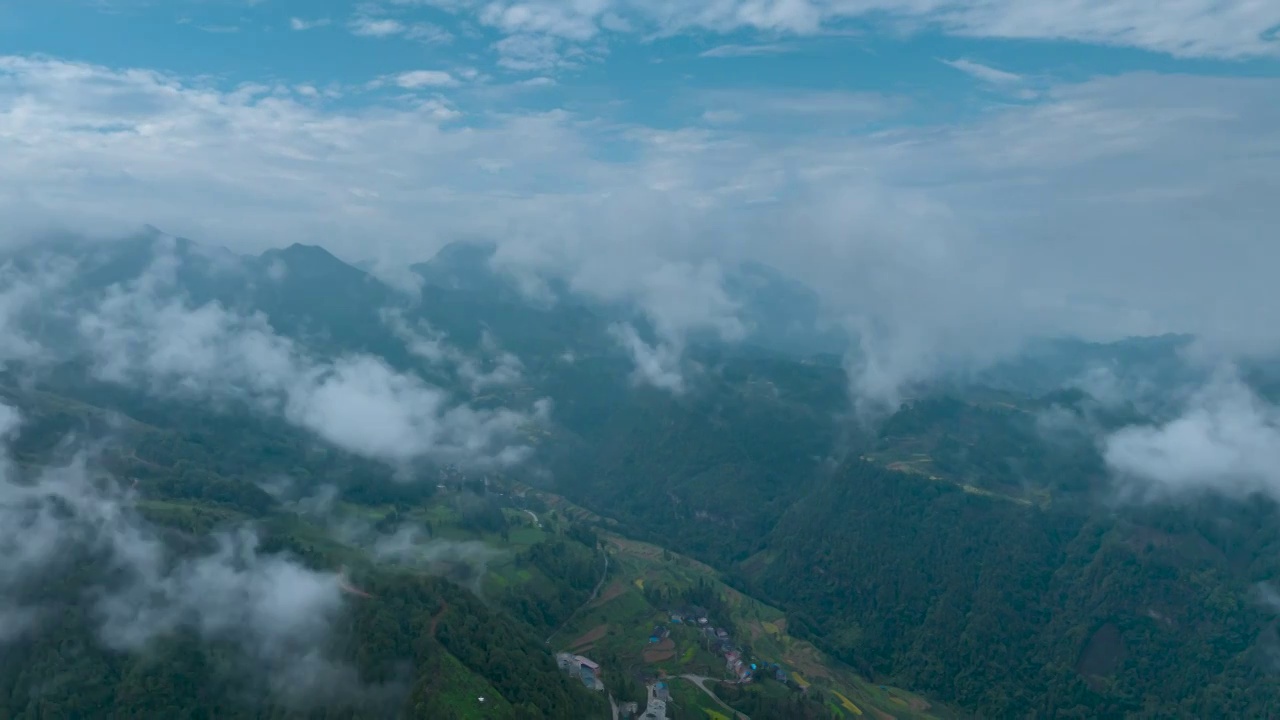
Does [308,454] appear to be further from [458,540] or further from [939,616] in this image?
[939,616]

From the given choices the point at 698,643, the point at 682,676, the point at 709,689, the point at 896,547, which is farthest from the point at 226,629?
the point at 896,547

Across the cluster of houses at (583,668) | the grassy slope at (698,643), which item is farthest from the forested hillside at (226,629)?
the grassy slope at (698,643)

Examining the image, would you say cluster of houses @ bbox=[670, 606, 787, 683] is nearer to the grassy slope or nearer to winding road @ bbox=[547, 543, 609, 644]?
the grassy slope

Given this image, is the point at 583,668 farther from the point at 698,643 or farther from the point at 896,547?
the point at 896,547

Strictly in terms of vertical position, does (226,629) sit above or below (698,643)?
above

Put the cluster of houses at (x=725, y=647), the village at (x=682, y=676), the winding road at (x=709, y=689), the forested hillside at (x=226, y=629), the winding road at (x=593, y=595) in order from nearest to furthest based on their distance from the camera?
the forested hillside at (x=226, y=629) → the village at (x=682, y=676) → the winding road at (x=709, y=689) → the cluster of houses at (x=725, y=647) → the winding road at (x=593, y=595)

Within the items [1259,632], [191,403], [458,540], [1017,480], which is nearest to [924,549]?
[1017,480]

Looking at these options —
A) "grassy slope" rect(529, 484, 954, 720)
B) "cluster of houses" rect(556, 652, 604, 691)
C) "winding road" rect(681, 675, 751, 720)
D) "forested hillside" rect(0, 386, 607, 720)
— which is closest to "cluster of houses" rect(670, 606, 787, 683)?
"grassy slope" rect(529, 484, 954, 720)

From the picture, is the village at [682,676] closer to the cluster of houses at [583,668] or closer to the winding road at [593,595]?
the cluster of houses at [583,668]

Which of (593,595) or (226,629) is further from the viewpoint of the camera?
(593,595)

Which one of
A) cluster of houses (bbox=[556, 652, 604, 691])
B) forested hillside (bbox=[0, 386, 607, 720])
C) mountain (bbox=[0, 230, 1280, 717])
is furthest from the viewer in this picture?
mountain (bbox=[0, 230, 1280, 717])

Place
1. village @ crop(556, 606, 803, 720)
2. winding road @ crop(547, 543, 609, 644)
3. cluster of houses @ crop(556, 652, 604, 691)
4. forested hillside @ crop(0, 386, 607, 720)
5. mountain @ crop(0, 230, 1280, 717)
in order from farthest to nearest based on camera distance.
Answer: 1. winding road @ crop(547, 543, 609, 644)
2. mountain @ crop(0, 230, 1280, 717)
3. cluster of houses @ crop(556, 652, 604, 691)
4. village @ crop(556, 606, 803, 720)
5. forested hillside @ crop(0, 386, 607, 720)

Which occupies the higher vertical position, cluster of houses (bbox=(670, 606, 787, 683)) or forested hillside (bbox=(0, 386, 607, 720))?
forested hillside (bbox=(0, 386, 607, 720))
